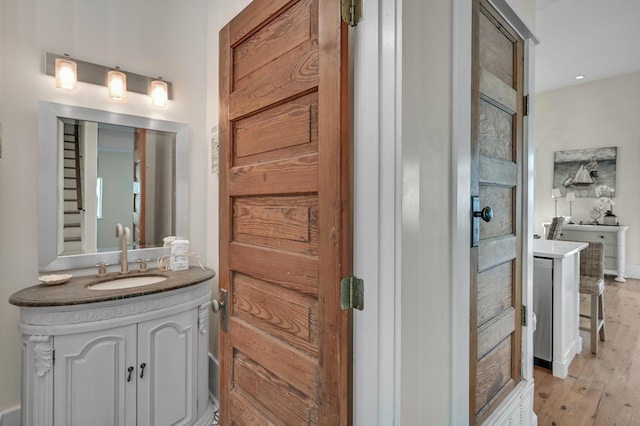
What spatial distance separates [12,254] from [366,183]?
1.96 metres

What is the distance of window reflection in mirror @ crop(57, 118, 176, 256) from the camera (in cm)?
186

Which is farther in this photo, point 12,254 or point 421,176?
point 12,254

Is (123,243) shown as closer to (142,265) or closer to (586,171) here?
(142,265)

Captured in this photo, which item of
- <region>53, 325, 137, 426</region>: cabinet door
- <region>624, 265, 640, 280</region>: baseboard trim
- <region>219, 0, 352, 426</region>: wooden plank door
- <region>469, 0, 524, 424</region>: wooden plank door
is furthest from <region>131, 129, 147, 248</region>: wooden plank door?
<region>624, 265, 640, 280</region>: baseboard trim

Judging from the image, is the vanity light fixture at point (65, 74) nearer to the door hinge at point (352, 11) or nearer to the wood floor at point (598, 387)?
the door hinge at point (352, 11)

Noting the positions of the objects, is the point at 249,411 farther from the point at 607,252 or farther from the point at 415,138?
the point at 607,252

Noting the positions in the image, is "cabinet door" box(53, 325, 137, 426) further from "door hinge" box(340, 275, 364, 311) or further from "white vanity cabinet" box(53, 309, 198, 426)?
"door hinge" box(340, 275, 364, 311)

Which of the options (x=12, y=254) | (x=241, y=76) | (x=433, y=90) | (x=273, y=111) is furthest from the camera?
(x=12, y=254)

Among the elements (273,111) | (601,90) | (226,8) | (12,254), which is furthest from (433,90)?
(601,90)

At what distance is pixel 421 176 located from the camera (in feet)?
3.09

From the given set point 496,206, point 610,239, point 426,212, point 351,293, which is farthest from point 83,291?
point 610,239

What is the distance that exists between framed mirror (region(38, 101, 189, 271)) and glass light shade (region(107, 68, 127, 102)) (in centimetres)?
11

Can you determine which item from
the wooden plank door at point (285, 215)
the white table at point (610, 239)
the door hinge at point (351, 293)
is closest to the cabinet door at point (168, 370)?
the wooden plank door at point (285, 215)

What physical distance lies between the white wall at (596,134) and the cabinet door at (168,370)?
691 cm
